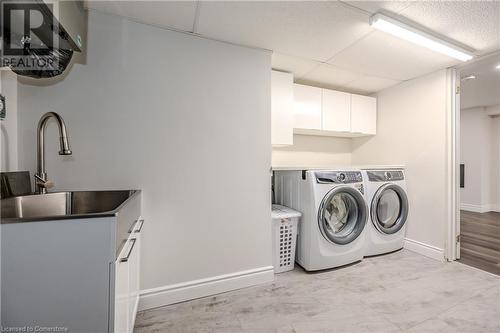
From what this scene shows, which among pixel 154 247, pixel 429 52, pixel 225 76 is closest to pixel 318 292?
pixel 154 247

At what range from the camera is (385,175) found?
244 cm

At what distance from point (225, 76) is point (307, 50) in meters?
0.82

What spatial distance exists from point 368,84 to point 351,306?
2.55 m

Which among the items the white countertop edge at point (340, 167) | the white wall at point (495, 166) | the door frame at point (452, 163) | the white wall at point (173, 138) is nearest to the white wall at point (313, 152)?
the white countertop edge at point (340, 167)

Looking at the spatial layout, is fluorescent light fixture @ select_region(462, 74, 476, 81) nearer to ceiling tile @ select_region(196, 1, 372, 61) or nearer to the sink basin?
ceiling tile @ select_region(196, 1, 372, 61)

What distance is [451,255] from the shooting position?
7.38ft

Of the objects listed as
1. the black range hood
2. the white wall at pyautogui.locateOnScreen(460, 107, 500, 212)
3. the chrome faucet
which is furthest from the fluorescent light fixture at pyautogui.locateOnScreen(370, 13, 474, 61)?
the white wall at pyautogui.locateOnScreen(460, 107, 500, 212)

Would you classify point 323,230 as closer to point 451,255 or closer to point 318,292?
point 318,292

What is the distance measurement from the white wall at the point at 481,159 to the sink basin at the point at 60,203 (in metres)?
6.41

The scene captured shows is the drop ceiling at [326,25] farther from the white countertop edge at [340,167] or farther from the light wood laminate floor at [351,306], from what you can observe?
the light wood laminate floor at [351,306]

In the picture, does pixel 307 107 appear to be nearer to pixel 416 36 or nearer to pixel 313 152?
pixel 313 152

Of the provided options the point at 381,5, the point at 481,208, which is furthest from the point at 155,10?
the point at 481,208

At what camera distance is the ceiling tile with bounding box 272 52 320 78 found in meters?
2.13

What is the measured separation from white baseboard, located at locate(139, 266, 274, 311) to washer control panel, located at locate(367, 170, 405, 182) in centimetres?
147
